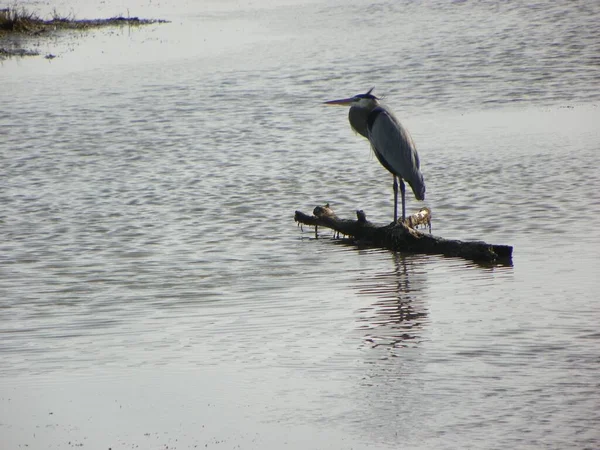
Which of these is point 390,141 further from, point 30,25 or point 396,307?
point 30,25

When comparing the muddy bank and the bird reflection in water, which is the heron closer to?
the bird reflection in water

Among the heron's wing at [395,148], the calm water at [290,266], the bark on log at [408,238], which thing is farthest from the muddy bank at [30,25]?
the bark on log at [408,238]

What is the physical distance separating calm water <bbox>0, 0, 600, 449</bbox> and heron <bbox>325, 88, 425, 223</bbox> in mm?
577

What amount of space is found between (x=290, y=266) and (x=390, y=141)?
2.22 meters

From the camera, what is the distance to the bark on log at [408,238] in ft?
28.9

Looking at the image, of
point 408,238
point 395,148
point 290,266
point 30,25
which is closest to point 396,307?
point 408,238

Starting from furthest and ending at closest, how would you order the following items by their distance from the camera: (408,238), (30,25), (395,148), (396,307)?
(30,25) < (395,148) < (408,238) < (396,307)

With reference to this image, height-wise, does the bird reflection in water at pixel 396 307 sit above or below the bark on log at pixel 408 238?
below

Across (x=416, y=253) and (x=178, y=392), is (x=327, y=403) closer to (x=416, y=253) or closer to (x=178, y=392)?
(x=178, y=392)

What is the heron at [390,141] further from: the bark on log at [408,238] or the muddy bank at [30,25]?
the muddy bank at [30,25]

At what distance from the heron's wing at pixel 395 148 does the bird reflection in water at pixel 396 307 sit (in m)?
1.46

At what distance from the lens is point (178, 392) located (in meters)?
6.25

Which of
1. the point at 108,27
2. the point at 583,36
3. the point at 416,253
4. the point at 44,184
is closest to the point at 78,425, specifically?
the point at 416,253

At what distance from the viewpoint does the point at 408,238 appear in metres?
9.49
